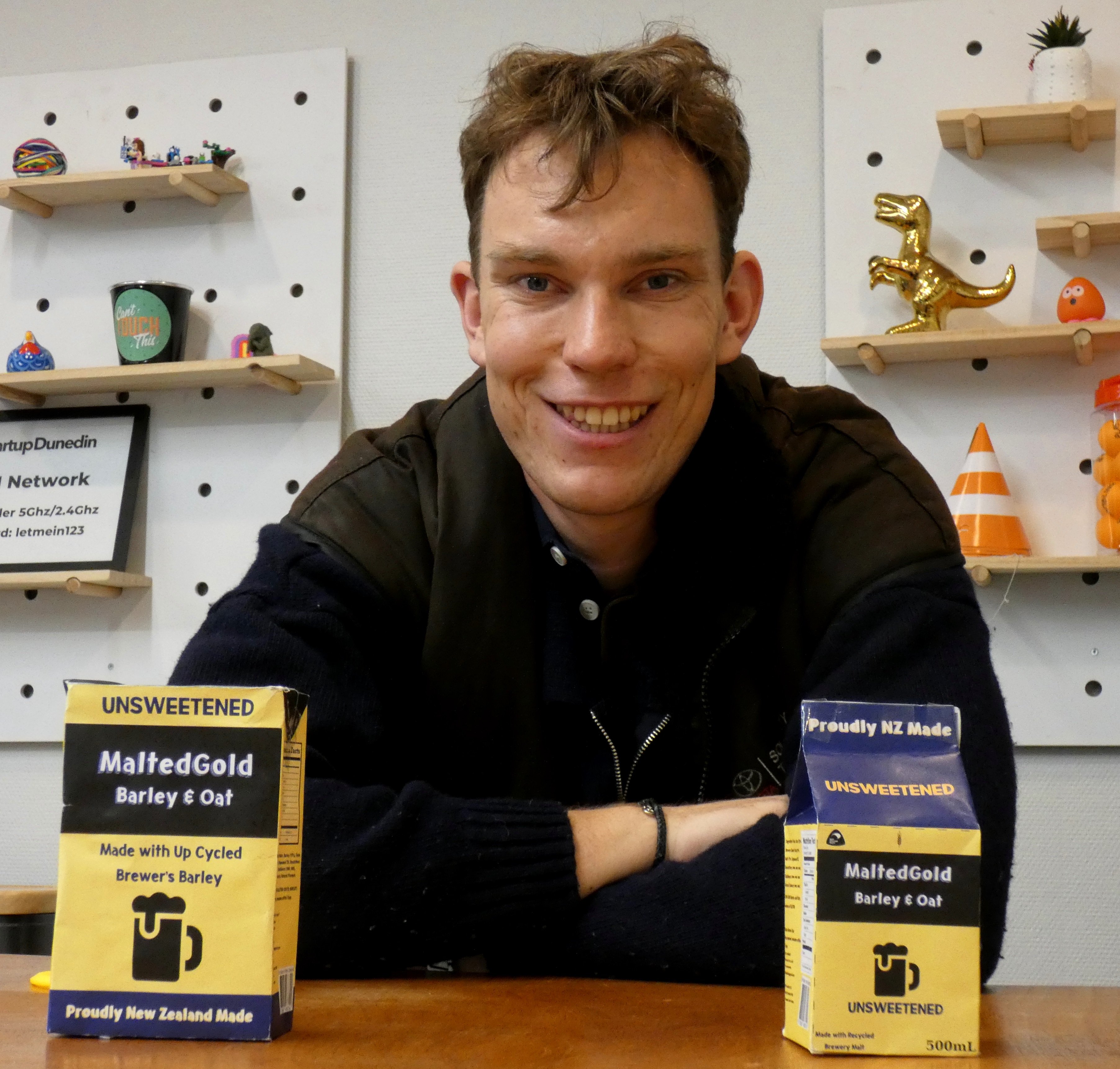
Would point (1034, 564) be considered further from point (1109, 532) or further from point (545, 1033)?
point (545, 1033)

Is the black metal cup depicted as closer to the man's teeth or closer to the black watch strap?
the man's teeth

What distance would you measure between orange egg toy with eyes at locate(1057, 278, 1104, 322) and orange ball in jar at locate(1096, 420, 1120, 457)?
183 millimetres

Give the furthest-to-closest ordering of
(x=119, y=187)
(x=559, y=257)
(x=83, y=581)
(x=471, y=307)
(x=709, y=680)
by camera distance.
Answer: (x=119, y=187) < (x=83, y=581) < (x=471, y=307) < (x=709, y=680) < (x=559, y=257)

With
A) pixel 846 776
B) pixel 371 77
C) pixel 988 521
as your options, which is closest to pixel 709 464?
pixel 846 776

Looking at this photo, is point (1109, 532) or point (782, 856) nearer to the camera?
point (782, 856)

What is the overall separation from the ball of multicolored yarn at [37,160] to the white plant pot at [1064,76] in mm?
1885

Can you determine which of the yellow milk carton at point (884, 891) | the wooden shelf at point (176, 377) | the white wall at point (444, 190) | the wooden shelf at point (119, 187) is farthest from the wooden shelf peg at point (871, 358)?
the yellow milk carton at point (884, 891)

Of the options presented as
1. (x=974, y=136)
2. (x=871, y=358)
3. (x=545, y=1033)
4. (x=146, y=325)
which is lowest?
(x=545, y=1033)

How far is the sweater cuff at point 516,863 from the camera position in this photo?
3.14 ft

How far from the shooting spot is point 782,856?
3.29 feet

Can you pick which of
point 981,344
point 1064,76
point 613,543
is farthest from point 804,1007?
point 1064,76

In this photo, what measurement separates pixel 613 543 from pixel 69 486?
1697mm

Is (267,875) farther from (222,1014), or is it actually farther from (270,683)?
(270,683)

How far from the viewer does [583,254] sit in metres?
1.15
